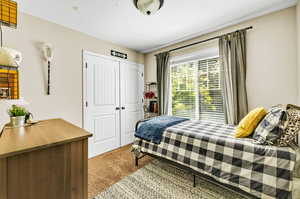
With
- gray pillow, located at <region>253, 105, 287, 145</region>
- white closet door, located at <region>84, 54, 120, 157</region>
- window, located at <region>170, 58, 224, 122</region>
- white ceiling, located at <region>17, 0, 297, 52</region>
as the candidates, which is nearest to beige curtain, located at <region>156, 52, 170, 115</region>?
window, located at <region>170, 58, 224, 122</region>

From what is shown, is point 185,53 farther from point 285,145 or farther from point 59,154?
point 59,154

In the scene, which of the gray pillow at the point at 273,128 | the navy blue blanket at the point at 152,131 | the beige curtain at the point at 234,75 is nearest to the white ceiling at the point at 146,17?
the beige curtain at the point at 234,75

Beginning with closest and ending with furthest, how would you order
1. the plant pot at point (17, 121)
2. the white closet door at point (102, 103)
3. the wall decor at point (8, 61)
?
the wall decor at point (8, 61) → the plant pot at point (17, 121) → the white closet door at point (102, 103)

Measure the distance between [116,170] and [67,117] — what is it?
135 centimetres

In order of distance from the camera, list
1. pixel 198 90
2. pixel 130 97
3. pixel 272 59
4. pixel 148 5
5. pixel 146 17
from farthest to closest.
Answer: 1. pixel 130 97
2. pixel 198 90
3. pixel 146 17
4. pixel 272 59
5. pixel 148 5

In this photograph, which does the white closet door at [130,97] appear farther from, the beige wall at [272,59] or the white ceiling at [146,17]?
the beige wall at [272,59]

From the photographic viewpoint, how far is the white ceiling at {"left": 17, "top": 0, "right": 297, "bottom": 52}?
1.90 m

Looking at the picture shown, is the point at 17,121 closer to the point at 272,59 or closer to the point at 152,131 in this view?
the point at 152,131

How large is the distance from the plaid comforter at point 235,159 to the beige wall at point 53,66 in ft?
6.50

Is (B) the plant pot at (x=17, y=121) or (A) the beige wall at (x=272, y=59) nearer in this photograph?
(B) the plant pot at (x=17, y=121)

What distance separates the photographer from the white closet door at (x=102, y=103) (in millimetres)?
2846

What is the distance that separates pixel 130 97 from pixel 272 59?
3.03 m

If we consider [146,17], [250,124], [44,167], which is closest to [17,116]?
[44,167]

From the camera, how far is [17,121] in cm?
136
